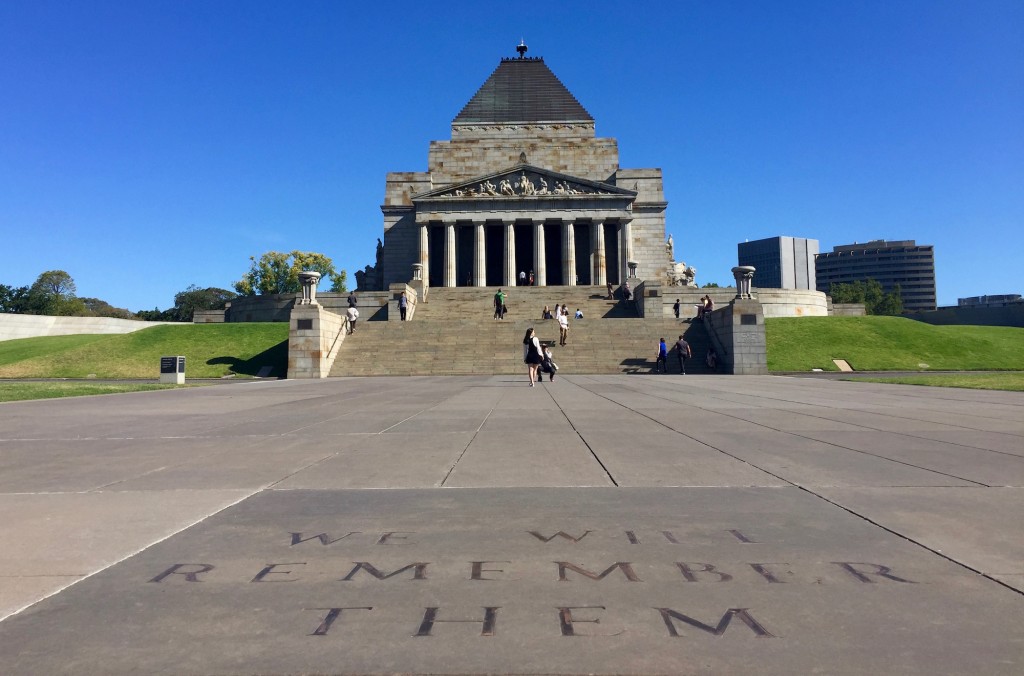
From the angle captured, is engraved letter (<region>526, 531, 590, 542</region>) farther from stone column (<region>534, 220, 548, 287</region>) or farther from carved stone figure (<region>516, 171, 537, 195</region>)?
carved stone figure (<region>516, 171, 537, 195</region>)

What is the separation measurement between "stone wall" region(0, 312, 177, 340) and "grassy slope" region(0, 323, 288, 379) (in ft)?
57.7

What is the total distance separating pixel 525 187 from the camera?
5603 cm

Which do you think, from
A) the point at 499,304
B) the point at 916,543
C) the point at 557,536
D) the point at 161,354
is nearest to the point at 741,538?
the point at 916,543

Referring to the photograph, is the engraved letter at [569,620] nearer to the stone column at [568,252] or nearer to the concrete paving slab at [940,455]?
the concrete paving slab at [940,455]

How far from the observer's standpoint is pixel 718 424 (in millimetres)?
9094

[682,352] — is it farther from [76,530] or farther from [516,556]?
[76,530]

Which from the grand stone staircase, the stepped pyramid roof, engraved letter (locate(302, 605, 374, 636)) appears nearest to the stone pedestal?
the grand stone staircase

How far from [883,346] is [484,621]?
33486 millimetres

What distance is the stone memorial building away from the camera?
5622 centimetres

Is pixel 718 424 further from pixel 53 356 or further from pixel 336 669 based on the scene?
pixel 53 356

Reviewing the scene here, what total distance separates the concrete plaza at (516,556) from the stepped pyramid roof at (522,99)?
6525 cm

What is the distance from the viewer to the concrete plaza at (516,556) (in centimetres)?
231

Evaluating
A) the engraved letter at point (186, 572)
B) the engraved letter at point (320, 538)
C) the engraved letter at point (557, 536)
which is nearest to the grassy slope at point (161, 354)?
the engraved letter at point (320, 538)

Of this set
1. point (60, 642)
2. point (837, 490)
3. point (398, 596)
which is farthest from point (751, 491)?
point (60, 642)
